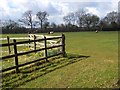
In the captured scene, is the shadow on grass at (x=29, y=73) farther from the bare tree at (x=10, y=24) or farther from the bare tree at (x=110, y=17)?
the bare tree at (x=110, y=17)

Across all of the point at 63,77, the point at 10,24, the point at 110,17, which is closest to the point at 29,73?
the point at 63,77

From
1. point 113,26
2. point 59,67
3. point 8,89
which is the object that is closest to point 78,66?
point 59,67

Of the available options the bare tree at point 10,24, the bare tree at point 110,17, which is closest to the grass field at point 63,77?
the bare tree at point 10,24

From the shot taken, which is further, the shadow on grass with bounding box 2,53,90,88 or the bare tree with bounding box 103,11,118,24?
the bare tree with bounding box 103,11,118,24

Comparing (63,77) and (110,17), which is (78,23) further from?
(63,77)

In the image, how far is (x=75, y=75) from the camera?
972 cm

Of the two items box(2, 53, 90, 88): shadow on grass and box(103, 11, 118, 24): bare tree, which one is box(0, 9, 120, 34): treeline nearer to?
box(103, 11, 118, 24): bare tree

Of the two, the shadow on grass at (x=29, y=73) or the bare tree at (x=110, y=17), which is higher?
the bare tree at (x=110, y=17)

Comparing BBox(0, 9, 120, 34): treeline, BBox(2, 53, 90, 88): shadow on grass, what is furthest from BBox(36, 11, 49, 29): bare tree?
BBox(2, 53, 90, 88): shadow on grass

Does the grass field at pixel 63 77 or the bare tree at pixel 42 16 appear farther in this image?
the bare tree at pixel 42 16

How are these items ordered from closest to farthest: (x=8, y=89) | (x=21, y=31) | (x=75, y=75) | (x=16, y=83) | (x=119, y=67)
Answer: (x=8, y=89) < (x=16, y=83) < (x=75, y=75) < (x=119, y=67) < (x=21, y=31)

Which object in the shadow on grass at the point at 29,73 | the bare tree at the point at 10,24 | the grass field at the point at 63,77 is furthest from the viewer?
the bare tree at the point at 10,24

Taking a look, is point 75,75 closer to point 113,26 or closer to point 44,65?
point 44,65

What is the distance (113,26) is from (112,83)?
79.6 m
